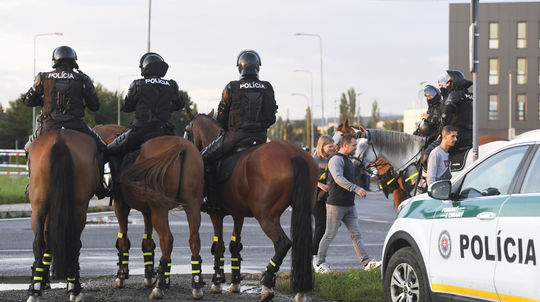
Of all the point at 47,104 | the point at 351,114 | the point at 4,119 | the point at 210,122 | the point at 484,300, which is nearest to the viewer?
the point at 484,300

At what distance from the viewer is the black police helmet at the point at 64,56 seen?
9586 millimetres

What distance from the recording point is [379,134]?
43.9 ft

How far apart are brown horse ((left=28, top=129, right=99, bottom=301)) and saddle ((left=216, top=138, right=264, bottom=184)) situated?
1557 millimetres

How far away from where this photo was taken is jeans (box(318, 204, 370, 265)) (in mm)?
11578

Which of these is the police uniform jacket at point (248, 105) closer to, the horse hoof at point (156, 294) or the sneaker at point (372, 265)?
the horse hoof at point (156, 294)

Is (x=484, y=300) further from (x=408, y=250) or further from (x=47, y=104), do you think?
(x=47, y=104)

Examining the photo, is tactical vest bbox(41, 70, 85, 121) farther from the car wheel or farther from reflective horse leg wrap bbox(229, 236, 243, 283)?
the car wheel

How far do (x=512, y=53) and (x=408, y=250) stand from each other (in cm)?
7301

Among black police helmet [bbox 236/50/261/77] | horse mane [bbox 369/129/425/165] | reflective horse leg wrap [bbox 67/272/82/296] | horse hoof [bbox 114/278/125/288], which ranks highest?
black police helmet [bbox 236/50/261/77]

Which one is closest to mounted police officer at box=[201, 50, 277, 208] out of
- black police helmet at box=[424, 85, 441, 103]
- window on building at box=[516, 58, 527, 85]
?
black police helmet at box=[424, 85, 441, 103]

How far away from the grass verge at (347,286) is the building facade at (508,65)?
68.5 meters

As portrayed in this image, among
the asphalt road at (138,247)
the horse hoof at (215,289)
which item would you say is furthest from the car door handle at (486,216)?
the asphalt road at (138,247)

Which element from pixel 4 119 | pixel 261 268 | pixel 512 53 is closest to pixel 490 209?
pixel 261 268

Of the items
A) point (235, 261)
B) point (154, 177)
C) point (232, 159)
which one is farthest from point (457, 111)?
point (154, 177)
